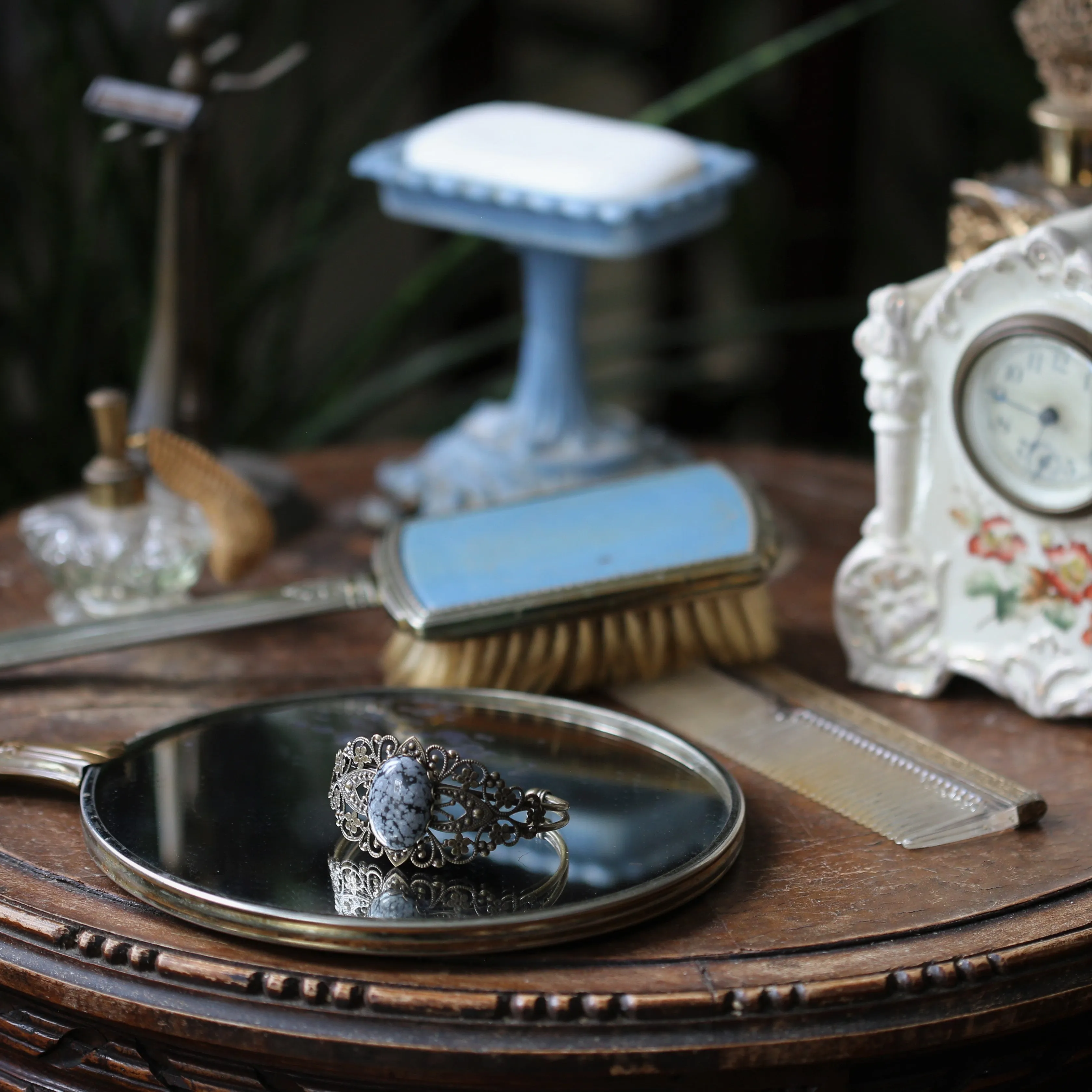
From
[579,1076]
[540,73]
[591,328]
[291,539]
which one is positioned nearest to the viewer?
[579,1076]

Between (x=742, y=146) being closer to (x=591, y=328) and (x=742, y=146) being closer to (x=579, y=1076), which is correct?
(x=591, y=328)

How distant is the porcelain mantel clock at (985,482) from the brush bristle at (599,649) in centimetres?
5

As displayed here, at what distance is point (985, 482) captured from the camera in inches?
26.6

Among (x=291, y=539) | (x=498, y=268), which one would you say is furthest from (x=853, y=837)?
(x=498, y=268)

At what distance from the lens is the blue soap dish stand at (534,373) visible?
86cm

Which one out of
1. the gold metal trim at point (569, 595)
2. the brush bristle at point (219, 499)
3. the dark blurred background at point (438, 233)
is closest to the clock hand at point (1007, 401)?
the gold metal trim at point (569, 595)

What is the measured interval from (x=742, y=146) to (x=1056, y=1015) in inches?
44.5

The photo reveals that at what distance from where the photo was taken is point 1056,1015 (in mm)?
506

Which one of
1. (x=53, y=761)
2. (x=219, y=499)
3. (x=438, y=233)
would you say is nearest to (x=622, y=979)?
(x=53, y=761)

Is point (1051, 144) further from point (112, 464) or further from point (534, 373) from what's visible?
point (112, 464)

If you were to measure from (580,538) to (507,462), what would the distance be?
0.20 metres

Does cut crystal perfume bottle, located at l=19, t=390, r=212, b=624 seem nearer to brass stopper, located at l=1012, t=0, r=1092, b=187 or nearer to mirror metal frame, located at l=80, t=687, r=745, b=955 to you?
mirror metal frame, located at l=80, t=687, r=745, b=955

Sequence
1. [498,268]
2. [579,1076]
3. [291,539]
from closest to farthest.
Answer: [579,1076] < [291,539] < [498,268]

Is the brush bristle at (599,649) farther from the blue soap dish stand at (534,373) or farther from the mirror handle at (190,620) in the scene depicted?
the blue soap dish stand at (534,373)
